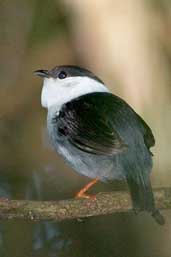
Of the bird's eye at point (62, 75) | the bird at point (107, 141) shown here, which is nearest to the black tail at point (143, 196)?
the bird at point (107, 141)

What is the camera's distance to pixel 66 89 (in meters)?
5.65

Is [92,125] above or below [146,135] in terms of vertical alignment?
above

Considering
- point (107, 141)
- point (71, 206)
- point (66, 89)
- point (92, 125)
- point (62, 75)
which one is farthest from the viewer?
point (62, 75)

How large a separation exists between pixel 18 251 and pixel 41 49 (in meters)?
2.03

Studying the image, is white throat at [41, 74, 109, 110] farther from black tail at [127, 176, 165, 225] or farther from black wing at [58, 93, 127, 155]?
black tail at [127, 176, 165, 225]

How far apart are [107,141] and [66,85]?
1.26 meters

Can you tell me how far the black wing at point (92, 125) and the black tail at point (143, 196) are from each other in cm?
24

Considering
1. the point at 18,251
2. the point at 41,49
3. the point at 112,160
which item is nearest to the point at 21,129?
the point at 41,49

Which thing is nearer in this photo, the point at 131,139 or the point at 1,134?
the point at 131,139

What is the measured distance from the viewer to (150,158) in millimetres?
4785

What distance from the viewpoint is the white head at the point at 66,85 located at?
18.2 feet

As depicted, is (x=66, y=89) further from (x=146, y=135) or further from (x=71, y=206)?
(x=71, y=206)

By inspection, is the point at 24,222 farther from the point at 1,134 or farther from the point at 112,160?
the point at 112,160

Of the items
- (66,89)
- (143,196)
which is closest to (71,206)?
(143,196)
